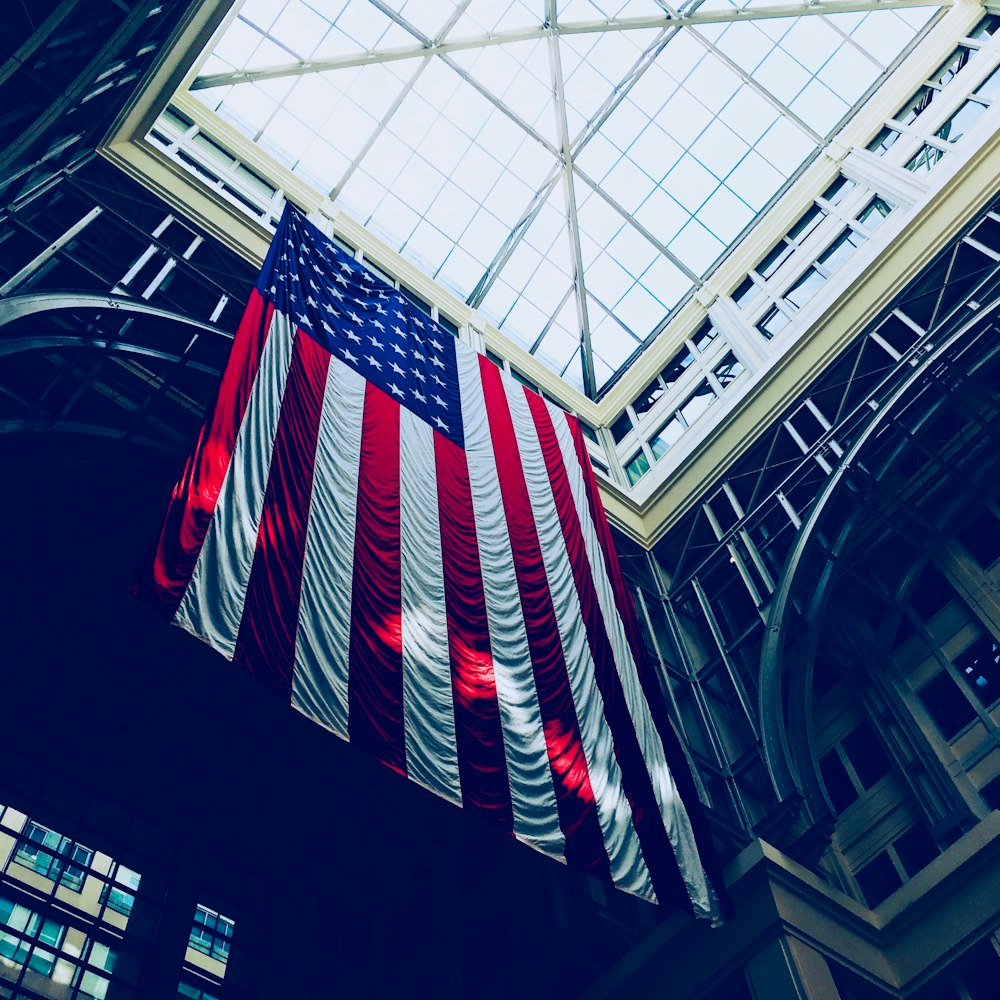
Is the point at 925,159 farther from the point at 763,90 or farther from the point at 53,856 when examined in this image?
the point at 53,856

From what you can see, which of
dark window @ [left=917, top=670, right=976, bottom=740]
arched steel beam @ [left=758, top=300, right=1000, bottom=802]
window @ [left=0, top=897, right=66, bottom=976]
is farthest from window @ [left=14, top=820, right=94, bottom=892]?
dark window @ [left=917, top=670, right=976, bottom=740]

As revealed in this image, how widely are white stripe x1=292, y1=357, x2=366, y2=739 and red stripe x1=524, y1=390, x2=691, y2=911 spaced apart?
3.35 metres

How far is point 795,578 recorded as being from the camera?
591 inches

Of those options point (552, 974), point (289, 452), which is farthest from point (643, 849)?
point (289, 452)

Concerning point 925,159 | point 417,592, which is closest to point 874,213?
point 925,159

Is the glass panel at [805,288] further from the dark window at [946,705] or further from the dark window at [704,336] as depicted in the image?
the dark window at [946,705]

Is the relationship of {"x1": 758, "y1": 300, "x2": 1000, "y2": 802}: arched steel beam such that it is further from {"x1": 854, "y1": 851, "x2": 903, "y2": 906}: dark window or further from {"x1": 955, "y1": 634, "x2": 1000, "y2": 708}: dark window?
{"x1": 955, "y1": 634, "x2": 1000, "y2": 708}: dark window

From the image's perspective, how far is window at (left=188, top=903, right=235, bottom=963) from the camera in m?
14.4

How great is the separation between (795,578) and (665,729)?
423 cm

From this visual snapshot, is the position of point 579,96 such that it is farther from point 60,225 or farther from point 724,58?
point 60,225

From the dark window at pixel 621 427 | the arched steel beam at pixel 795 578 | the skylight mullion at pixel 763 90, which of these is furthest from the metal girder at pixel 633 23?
the arched steel beam at pixel 795 578

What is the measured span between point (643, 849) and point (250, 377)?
20.9ft

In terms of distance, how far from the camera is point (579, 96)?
24.3m

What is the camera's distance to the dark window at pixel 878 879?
544 inches
